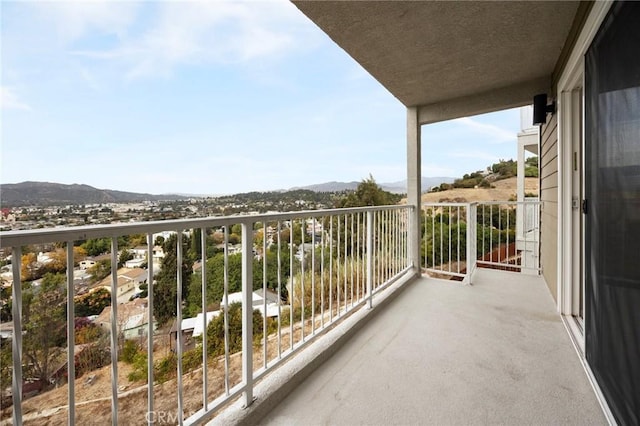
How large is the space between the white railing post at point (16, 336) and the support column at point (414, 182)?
3.91 meters

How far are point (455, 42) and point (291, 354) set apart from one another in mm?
2723

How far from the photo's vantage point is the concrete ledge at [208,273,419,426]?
A: 1.46m

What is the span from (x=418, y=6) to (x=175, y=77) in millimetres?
6185

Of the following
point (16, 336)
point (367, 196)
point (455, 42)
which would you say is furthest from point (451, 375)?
point (367, 196)

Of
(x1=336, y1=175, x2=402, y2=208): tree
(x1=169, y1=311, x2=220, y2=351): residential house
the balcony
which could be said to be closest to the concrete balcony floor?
the balcony

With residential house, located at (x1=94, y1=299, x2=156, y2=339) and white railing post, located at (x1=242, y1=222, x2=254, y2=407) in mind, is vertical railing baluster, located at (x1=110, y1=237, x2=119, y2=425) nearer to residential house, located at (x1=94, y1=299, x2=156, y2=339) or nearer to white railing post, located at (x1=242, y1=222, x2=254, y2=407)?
residential house, located at (x1=94, y1=299, x2=156, y2=339)

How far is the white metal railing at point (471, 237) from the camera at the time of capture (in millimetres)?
3974

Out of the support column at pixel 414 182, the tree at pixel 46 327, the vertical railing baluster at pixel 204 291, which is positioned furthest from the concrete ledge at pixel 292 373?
the support column at pixel 414 182

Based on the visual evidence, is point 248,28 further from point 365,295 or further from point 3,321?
point 3,321

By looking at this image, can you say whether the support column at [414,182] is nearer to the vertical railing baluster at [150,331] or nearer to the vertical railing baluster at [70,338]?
the vertical railing baluster at [150,331]

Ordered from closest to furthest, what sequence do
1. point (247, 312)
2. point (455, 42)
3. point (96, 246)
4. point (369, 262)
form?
1. point (96, 246)
2. point (247, 312)
3. point (455, 42)
4. point (369, 262)

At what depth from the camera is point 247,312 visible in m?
1.53

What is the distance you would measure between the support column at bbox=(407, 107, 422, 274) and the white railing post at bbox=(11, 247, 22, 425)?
391cm

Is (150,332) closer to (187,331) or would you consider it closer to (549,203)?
(187,331)
